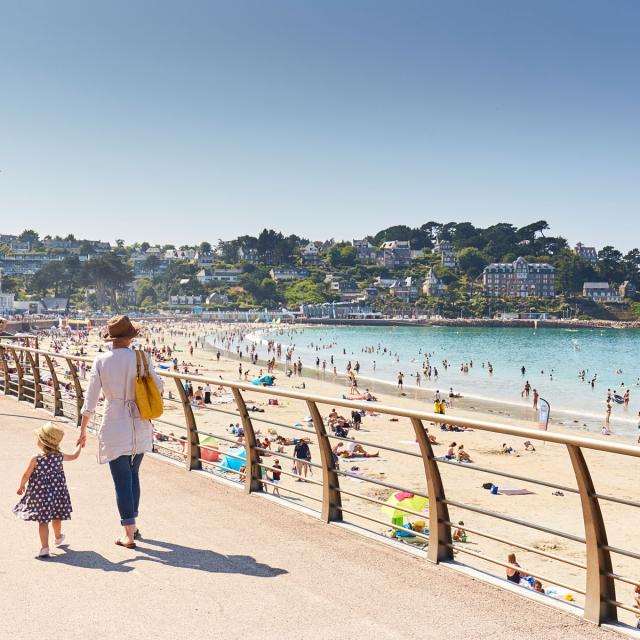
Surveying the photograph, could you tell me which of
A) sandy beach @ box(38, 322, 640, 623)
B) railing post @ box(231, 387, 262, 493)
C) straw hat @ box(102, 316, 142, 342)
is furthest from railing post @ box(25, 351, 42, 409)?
straw hat @ box(102, 316, 142, 342)

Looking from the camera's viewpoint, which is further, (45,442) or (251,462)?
(251,462)

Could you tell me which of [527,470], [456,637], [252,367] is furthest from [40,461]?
[252,367]

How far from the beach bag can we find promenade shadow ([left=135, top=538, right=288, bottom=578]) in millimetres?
820

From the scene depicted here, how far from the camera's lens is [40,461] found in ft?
16.8

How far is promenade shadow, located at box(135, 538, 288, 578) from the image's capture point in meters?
4.61

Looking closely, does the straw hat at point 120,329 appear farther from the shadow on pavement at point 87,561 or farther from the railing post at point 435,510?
the railing post at point 435,510

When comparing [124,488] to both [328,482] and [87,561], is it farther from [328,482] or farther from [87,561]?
[328,482]

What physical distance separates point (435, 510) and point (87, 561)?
2.06 metres

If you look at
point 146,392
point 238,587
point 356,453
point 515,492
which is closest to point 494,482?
point 515,492

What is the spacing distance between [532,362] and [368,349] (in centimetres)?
2138

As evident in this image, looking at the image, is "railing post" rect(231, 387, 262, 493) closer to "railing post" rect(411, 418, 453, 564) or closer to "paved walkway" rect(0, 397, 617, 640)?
"paved walkway" rect(0, 397, 617, 640)

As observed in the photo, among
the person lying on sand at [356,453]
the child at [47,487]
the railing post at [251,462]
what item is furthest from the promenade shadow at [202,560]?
the person lying on sand at [356,453]

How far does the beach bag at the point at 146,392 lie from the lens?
202 inches

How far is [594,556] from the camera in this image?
3703mm
